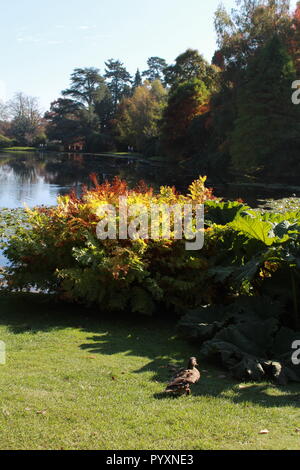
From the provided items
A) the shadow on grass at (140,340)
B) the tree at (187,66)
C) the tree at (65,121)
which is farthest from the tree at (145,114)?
the shadow on grass at (140,340)

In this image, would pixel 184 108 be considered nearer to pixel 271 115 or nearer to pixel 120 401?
pixel 271 115

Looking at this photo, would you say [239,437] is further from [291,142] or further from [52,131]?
[52,131]

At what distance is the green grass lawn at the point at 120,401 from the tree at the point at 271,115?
29.6 m

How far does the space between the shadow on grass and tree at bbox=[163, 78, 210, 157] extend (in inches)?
1679

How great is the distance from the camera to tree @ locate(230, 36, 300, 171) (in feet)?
109

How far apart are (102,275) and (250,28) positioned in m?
37.6

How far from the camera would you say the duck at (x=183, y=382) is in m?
4.12

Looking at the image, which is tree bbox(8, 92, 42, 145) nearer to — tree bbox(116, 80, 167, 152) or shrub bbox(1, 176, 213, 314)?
tree bbox(116, 80, 167, 152)

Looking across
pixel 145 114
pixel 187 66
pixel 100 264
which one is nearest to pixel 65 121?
pixel 145 114

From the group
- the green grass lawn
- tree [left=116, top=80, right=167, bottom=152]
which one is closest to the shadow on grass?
the green grass lawn

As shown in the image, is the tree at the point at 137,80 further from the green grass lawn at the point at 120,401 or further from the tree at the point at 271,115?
the green grass lawn at the point at 120,401

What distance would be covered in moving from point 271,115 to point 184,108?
16920 mm

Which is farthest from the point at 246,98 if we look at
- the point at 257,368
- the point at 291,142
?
the point at 257,368

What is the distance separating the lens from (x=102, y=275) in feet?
21.2
